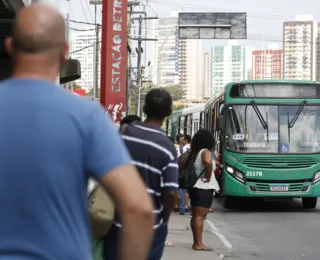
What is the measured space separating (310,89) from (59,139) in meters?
16.4

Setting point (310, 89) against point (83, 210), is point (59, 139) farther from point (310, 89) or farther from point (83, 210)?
point (310, 89)

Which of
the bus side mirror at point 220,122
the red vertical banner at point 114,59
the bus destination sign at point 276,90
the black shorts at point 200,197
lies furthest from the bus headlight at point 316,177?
the black shorts at point 200,197

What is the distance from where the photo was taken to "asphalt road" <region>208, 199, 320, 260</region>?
11.2 meters

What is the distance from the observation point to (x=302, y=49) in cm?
18450

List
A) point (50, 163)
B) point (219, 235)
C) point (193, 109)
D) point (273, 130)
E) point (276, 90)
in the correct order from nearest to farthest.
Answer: point (50, 163) → point (219, 235) → point (273, 130) → point (276, 90) → point (193, 109)

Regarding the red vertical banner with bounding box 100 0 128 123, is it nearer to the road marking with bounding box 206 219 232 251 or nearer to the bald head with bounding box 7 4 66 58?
the road marking with bounding box 206 219 232 251

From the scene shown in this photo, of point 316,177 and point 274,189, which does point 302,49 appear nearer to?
point 316,177

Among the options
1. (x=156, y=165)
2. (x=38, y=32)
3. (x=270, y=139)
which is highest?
(x=38, y=32)

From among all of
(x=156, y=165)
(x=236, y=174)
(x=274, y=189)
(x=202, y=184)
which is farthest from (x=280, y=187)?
(x=156, y=165)

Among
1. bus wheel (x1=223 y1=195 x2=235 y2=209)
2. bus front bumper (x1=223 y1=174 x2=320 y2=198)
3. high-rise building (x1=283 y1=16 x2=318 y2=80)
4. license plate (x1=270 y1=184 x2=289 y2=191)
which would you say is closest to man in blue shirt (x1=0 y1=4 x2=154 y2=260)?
bus front bumper (x1=223 y1=174 x2=320 y2=198)

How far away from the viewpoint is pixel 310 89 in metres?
18.3

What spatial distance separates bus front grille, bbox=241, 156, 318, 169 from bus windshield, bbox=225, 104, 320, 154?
0.17 meters

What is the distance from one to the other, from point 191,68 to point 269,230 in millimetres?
173227

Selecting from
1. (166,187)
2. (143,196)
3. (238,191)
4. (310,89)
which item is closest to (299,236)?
(238,191)
